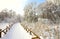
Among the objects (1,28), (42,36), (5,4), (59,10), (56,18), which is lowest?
(42,36)

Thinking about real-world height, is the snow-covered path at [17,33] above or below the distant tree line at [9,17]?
below

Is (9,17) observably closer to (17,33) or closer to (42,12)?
(17,33)

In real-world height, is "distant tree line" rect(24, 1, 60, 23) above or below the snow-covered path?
above

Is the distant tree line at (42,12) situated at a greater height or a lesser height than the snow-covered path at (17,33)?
greater

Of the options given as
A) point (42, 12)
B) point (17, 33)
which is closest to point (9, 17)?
point (17, 33)

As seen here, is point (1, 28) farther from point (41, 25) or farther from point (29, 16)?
point (41, 25)

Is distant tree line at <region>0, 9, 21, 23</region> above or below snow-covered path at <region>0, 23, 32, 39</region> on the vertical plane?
above

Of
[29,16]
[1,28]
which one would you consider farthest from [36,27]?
[1,28]

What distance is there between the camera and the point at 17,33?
5.23ft

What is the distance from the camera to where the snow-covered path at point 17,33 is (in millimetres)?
1565

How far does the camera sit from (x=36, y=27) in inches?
62.1

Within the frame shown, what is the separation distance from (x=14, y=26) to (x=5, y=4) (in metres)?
0.32

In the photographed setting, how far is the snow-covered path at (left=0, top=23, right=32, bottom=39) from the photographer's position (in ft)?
5.14

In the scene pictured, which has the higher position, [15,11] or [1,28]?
[15,11]
